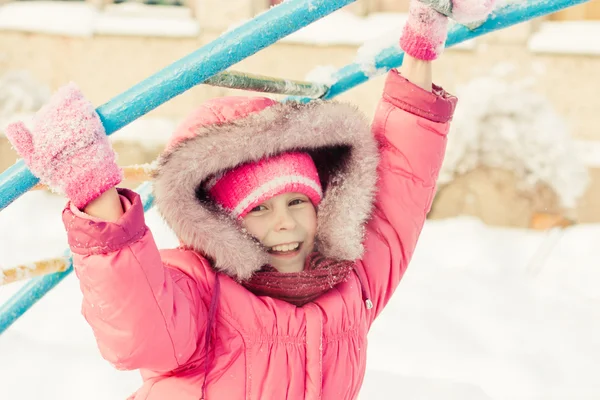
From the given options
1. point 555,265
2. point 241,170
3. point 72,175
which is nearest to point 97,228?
point 72,175

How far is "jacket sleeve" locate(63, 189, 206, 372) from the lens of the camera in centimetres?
95

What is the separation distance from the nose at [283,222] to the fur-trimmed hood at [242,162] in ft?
0.19

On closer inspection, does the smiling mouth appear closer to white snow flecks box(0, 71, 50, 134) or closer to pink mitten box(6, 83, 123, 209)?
pink mitten box(6, 83, 123, 209)

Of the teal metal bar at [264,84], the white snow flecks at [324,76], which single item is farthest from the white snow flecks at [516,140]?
the teal metal bar at [264,84]

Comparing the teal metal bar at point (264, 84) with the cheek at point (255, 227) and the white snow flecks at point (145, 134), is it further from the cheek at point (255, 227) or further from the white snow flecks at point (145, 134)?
the white snow flecks at point (145, 134)

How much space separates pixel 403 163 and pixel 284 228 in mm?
343

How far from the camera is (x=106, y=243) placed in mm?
945

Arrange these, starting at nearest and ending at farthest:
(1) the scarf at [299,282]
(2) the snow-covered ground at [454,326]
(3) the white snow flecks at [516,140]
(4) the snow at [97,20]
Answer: (1) the scarf at [299,282], (2) the snow-covered ground at [454,326], (3) the white snow flecks at [516,140], (4) the snow at [97,20]

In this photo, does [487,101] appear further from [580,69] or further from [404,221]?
Answer: [404,221]

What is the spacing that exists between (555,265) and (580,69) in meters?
1.65

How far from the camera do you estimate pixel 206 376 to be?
116 cm

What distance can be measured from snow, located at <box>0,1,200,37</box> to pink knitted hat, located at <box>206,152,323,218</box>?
4.23 meters

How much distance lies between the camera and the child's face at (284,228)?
4.15 feet

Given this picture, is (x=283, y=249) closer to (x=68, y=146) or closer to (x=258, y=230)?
(x=258, y=230)
